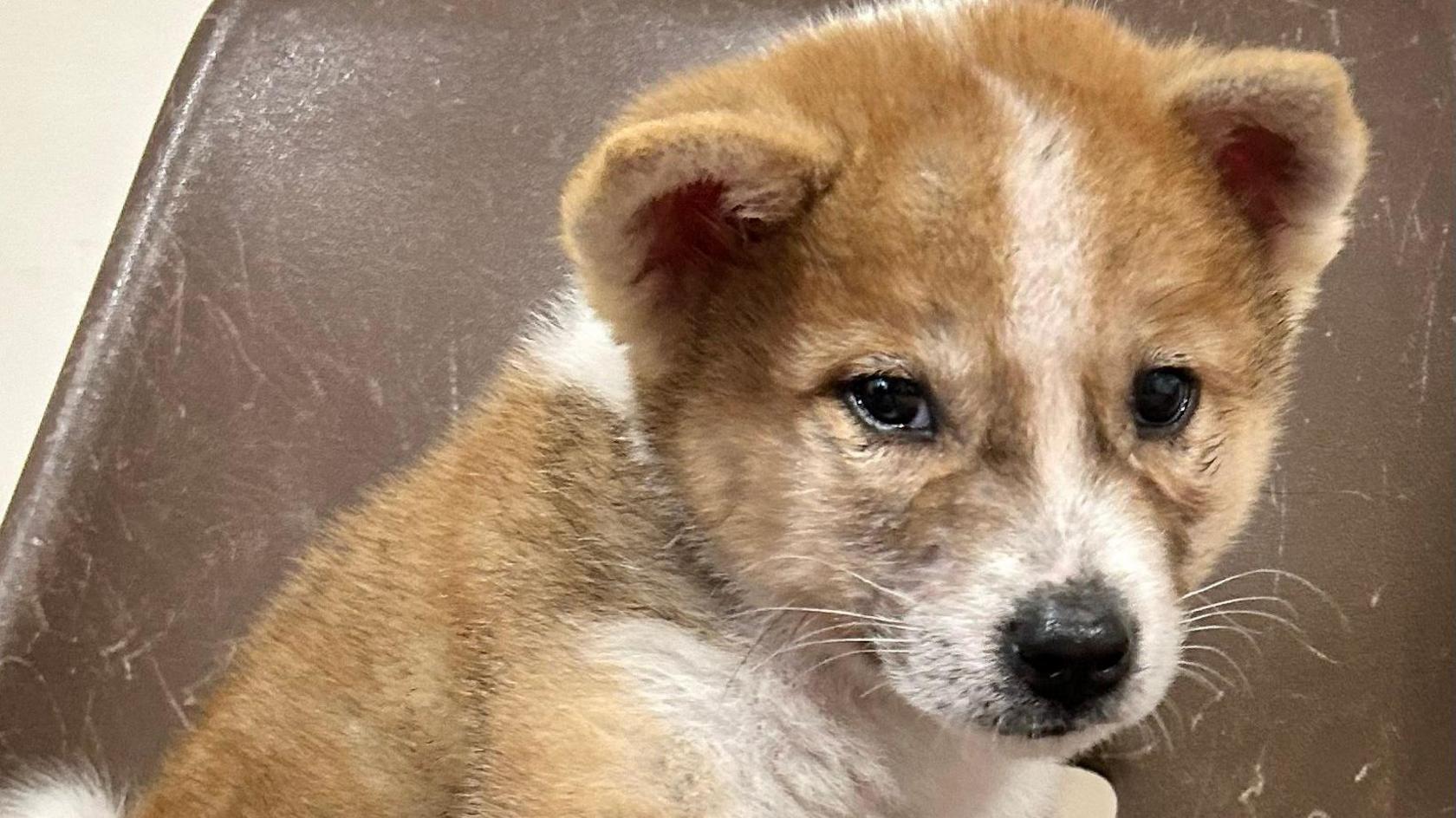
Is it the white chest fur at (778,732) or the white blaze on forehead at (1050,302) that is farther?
the white chest fur at (778,732)

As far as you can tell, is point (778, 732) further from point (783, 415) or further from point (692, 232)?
point (692, 232)

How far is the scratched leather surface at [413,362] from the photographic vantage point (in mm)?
1841

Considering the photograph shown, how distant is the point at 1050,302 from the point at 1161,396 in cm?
17

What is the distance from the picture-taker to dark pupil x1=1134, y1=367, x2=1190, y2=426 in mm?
1214

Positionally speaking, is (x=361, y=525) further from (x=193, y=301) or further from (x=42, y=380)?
(x=42, y=380)

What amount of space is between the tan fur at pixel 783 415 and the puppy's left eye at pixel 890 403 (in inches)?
0.7

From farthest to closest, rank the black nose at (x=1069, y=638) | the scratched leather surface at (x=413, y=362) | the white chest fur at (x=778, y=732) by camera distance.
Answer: the scratched leather surface at (x=413, y=362), the white chest fur at (x=778, y=732), the black nose at (x=1069, y=638)

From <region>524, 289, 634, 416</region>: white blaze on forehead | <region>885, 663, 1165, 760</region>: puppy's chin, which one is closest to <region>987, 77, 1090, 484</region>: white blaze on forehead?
<region>885, 663, 1165, 760</region>: puppy's chin

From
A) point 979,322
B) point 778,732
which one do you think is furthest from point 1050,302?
point 778,732

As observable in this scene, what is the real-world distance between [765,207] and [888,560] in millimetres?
346

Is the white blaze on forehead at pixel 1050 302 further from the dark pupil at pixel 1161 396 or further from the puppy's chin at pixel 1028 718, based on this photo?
the puppy's chin at pixel 1028 718

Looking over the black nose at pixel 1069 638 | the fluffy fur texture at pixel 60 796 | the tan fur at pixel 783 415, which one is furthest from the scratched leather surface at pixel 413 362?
the black nose at pixel 1069 638

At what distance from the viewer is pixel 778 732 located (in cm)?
136

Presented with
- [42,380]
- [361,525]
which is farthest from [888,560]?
[42,380]
